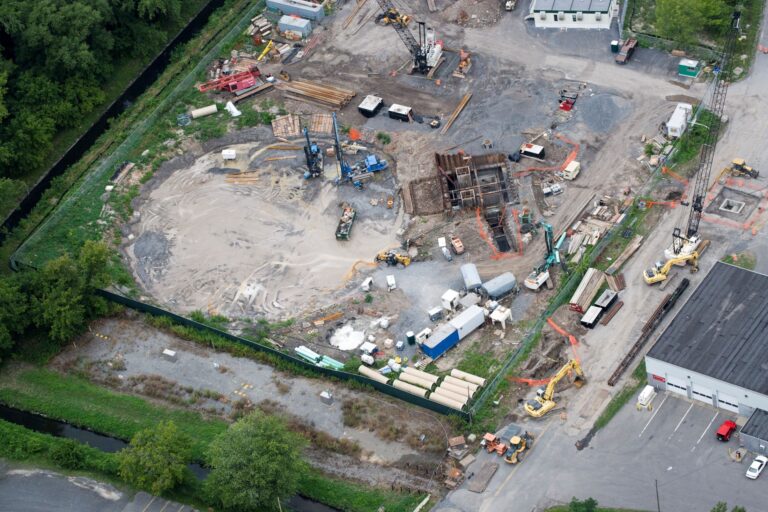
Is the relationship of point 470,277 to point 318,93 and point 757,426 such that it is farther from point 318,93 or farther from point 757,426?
point 318,93

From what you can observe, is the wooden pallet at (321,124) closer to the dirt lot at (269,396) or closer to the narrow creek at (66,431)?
the dirt lot at (269,396)

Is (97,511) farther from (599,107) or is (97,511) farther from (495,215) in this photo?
(599,107)

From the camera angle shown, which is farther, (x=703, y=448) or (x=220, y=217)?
(x=220, y=217)

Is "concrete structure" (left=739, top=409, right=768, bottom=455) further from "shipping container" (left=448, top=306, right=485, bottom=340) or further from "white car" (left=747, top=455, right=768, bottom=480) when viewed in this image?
"shipping container" (left=448, top=306, right=485, bottom=340)

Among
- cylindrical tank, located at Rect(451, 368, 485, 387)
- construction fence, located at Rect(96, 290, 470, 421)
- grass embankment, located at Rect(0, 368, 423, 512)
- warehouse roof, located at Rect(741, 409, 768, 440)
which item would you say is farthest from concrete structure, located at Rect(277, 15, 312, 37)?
warehouse roof, located at Rect(741, 409, 768, 440)

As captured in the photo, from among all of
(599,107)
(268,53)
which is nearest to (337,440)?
(599,107)

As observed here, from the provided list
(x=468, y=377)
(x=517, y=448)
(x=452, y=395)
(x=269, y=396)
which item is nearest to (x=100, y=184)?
(x=269, y=396)
